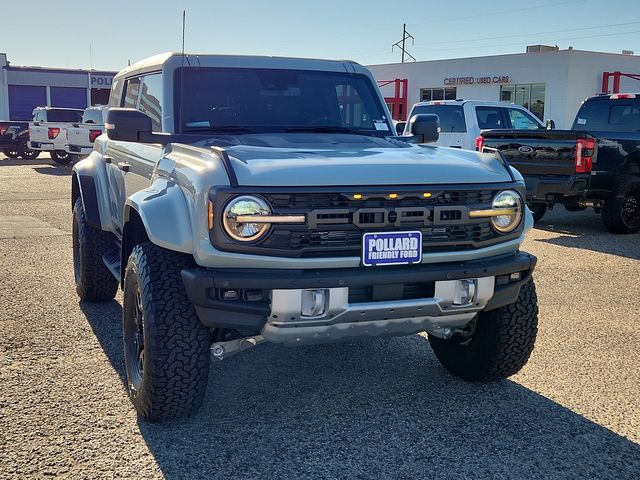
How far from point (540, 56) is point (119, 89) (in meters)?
32.3

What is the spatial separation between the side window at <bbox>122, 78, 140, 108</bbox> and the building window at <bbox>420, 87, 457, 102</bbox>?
35.0 metres

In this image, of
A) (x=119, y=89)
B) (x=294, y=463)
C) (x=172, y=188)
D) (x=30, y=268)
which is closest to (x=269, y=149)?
(x=172, y=188)

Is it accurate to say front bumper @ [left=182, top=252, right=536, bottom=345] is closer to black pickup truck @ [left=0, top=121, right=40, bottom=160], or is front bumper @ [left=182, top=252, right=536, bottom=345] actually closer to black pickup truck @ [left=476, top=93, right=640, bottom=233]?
black pickup truck @ [left=476, top=93, right=640, bottom=233]

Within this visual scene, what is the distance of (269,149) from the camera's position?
3965mm

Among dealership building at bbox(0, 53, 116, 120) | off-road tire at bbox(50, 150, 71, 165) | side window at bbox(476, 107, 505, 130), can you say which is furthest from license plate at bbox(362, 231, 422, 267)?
dealership building at bbox(0, 53, 116, 120)

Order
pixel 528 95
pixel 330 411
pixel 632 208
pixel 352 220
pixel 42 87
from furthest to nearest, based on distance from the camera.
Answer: pixel 42 87 < pixel 528 95 < pixel 632 208 < pixel 330 411 < pixel 352 220

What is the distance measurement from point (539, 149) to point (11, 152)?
22.4 m

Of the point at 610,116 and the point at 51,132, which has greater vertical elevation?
the point at 610,116

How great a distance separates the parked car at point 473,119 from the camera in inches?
541

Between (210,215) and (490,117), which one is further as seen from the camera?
(490,117)

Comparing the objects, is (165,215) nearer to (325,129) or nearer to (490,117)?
(325,129)

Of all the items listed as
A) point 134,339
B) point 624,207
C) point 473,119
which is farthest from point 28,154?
point 134,339

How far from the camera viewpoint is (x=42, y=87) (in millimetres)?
48906

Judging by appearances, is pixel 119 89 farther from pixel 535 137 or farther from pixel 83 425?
pixel 535 137
